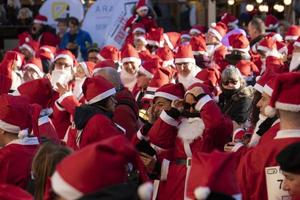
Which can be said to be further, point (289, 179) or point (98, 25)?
point (98, 25)

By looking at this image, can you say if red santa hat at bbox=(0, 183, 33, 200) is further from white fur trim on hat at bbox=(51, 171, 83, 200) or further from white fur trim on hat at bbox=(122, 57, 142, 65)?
white fur trim on hat at bbox=(122, 57, 142, 65)

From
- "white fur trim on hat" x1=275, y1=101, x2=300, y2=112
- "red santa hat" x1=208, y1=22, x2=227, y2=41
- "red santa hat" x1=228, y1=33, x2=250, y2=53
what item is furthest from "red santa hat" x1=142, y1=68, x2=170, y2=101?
"red santa hat" x1=208, y1=22, x2=227, y2=41

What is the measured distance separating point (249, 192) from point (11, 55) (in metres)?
8.58

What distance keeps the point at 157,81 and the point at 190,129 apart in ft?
10.8

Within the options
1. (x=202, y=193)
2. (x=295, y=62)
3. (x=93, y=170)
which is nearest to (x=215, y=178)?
(x=202, y=193)

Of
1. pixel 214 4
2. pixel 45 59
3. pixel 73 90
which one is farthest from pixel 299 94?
pixel 214 4

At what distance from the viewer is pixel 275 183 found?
6465 mm

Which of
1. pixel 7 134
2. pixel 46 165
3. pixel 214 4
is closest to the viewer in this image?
pixel 46 165

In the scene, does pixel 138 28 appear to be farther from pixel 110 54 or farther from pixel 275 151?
pixel 275 151

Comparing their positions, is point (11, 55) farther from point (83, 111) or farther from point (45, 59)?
point (83, 111)

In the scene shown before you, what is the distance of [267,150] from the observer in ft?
21.3

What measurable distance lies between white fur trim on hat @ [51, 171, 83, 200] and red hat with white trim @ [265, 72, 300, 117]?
2.10 m

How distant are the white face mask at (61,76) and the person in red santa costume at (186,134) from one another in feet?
13.2

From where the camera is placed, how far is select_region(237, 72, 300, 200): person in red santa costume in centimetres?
645
